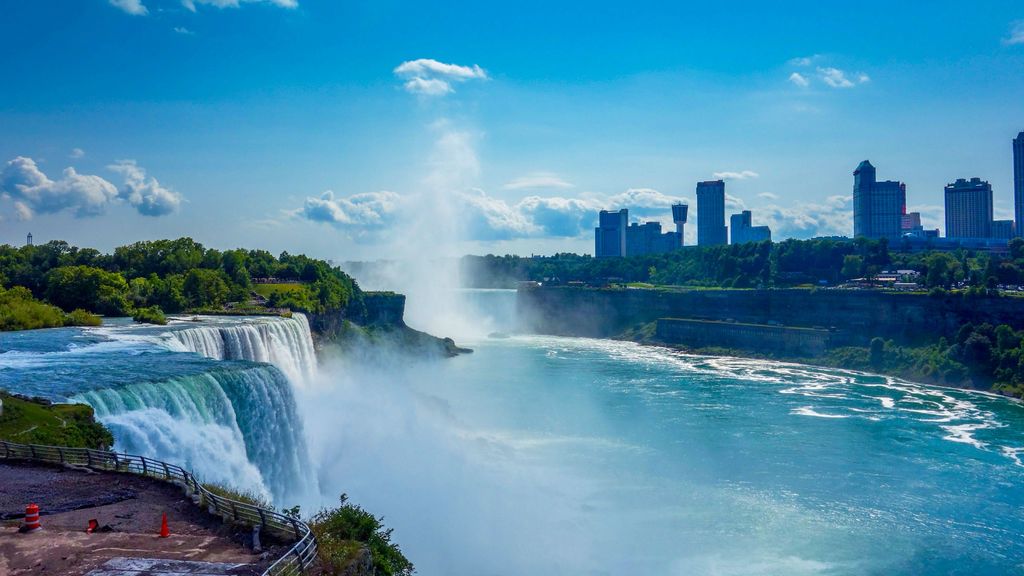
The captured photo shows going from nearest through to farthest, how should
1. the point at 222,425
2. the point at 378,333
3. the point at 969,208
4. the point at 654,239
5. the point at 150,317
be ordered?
the point at 222,425
the point at 150,317
the point at 378,333
the point at 969,208
the point at 654,239

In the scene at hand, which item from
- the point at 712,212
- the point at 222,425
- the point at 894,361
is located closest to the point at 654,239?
the point at 712,212

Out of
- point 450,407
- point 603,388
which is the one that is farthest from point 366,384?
point 603,388

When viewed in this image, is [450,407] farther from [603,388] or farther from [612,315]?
[612,315]

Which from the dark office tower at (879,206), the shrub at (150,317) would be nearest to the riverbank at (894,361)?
the shrub at (150,317)

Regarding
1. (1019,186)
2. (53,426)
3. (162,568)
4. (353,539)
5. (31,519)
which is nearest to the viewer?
(162,568)

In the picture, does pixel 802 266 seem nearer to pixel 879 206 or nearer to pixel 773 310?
pixel 773 310

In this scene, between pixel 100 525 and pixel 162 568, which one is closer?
pixel 162 568

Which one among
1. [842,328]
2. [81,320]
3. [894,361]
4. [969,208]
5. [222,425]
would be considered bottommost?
[894,361]

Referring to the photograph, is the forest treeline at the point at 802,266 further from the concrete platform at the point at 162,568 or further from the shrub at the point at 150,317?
the concrete platform at the point at 162,568

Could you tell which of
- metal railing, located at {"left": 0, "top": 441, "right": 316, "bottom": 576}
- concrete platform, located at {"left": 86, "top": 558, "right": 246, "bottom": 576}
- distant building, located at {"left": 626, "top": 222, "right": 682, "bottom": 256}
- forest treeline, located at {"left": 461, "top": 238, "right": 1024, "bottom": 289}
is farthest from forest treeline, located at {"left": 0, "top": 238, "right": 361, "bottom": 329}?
distant building, located at {"left": 626, "top": 222, "right": 682, "bottom": 256}
